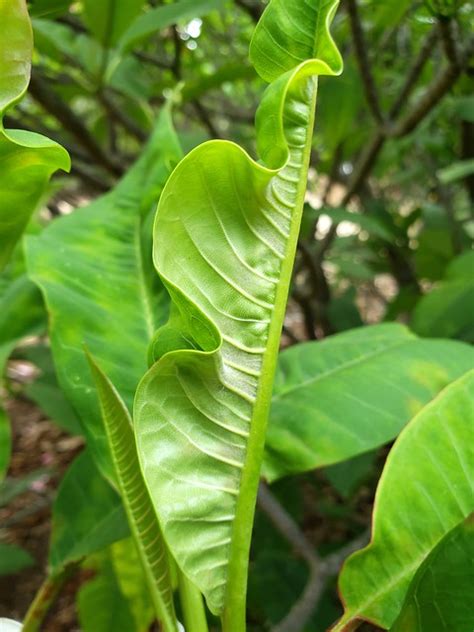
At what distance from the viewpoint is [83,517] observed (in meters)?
0.71

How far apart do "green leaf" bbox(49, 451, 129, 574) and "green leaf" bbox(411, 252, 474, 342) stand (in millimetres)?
643

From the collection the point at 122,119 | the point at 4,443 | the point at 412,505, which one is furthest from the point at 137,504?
the point at 122,119

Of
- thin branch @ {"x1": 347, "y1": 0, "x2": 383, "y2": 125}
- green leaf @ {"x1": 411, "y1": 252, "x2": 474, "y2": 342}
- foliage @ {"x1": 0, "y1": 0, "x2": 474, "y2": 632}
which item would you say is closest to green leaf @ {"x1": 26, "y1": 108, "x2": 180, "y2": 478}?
foliage @ {"x1": 0, "y1": 0, "x2": 474, "y2": 632}

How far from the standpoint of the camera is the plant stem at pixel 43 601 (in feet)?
1.70

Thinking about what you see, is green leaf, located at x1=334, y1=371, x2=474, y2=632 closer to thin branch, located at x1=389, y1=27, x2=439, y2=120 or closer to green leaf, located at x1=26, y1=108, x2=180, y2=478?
green leaf, located at x1=26, y1=108, x2=180, y2=478

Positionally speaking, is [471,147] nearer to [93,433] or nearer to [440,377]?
[440,377]

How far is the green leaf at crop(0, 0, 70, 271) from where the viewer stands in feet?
1.21

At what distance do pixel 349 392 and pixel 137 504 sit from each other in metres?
0.26

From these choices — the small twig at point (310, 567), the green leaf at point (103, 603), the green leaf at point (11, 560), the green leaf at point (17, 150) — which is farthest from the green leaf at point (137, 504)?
the green leaf at point (11, 560)

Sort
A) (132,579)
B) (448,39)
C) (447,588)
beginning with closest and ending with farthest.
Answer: (447,588) < (132,579) < (448,39)

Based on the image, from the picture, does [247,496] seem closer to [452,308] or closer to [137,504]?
[137,504]

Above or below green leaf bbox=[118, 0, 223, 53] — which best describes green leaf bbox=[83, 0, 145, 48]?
below

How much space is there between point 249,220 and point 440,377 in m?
0.34

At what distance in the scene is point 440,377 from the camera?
0.66 metres
